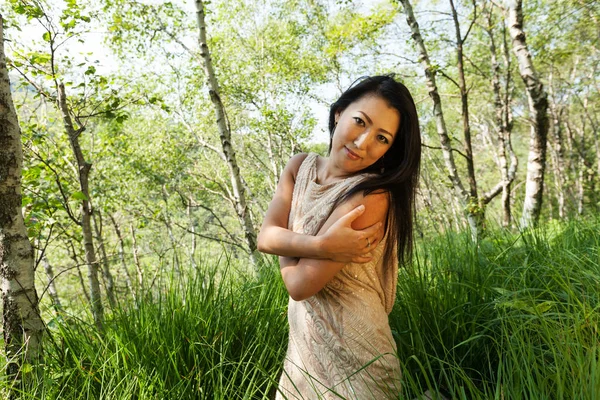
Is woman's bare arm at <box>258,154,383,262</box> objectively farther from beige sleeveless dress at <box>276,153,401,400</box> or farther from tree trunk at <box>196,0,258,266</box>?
tree trunk at <box>196,0,258,266</box>

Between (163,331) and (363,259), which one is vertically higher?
(363,259)

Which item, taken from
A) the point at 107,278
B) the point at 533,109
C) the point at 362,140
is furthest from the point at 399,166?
the point at 107,278

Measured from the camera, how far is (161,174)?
1784 cm

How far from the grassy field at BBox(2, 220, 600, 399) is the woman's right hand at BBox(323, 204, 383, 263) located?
0.66m

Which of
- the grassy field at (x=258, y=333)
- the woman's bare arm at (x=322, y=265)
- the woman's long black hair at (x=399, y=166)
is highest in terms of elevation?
the woman's long black hair at (x=399, y=166)

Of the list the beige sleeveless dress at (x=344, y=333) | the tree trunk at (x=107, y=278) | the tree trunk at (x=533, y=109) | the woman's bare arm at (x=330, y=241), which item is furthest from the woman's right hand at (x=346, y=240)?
the tree trunk at (x=533, y=109)

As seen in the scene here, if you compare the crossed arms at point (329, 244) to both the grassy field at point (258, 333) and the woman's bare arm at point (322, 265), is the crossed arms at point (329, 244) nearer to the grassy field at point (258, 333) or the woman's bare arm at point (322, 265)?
the woman's bare arm at point (322, 265)

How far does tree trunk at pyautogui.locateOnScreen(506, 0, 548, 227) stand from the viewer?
19.9ft

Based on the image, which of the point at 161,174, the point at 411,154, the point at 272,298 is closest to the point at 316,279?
the point at 411,154

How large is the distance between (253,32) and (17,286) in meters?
20.7

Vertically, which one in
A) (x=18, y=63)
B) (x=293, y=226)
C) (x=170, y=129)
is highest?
(x=170, y=129)

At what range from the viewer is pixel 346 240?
1.32 metres

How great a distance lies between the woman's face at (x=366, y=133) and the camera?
153 cm

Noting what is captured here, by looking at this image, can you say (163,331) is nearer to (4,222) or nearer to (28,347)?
(28,347)
